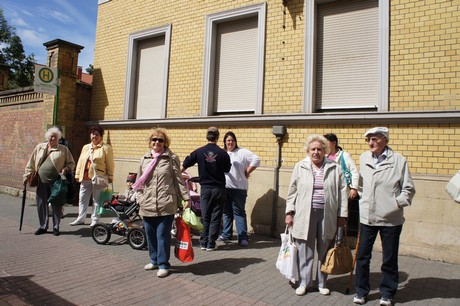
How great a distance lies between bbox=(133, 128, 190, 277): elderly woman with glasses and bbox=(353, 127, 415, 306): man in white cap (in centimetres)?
225

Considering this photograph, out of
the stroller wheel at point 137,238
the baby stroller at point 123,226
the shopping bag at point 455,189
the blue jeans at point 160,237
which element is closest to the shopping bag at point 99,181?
the baby stroller at point 123,226

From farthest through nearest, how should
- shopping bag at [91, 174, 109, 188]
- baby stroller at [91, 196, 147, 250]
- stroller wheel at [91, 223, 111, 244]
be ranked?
shopping bag at [91, 174, 109, 188], stroller wheel at [91, 223, 111, 244], baby stroller at [91, 196, 147, 250]

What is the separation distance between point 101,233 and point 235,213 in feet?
7.61

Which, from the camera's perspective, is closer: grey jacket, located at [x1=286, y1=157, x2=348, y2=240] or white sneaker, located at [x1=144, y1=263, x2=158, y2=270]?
grey jacket, located at [x1=286, y1=157, x2=348, y2=240]

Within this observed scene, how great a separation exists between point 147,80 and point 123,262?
238 inches

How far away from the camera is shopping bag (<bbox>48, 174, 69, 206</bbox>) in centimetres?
647

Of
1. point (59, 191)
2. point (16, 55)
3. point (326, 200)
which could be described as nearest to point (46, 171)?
point (59, 191)

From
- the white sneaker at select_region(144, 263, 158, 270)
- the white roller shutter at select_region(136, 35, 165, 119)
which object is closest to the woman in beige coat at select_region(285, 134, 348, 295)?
the white sneaker at select_region(144, 263, 158, 270)

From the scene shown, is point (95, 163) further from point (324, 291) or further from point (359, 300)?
point (359, 300)

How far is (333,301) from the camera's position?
3.89 m

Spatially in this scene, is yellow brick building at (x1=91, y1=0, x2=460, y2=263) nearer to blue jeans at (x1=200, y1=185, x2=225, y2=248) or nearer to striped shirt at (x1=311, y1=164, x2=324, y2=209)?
blue jeans at (x1=200, y1=185, x2=225, y2=248)

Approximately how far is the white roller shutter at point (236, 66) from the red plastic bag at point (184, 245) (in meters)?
3.77

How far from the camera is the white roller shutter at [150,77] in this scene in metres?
9.56

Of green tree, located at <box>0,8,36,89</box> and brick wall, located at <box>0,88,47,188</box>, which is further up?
green tree, located at <box>0,8,36,89</box>
